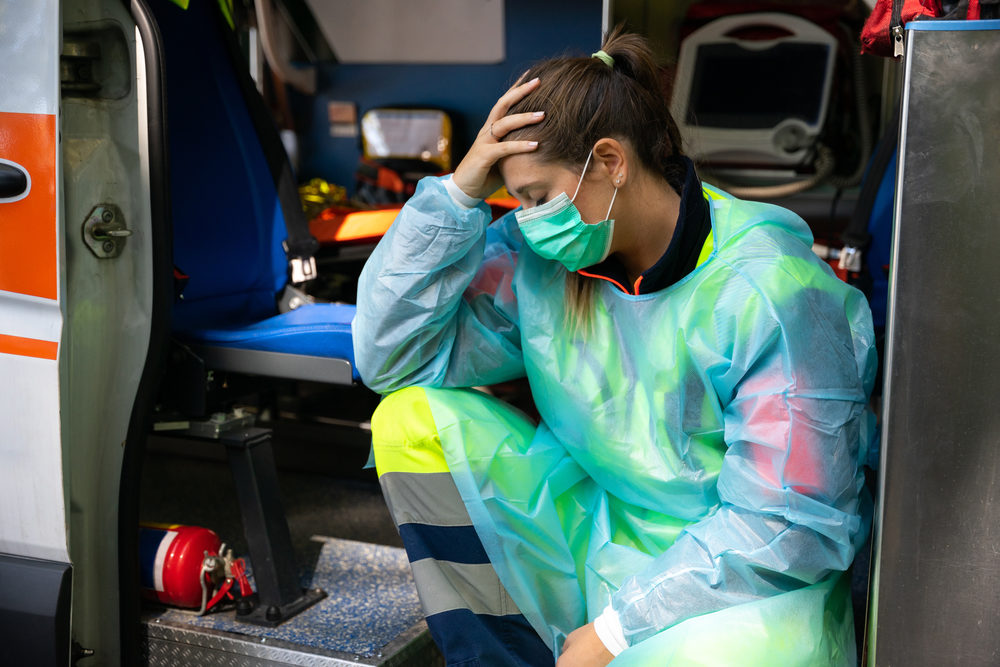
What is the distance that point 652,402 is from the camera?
1.53 metres

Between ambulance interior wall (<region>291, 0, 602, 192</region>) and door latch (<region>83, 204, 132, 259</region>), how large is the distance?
199 centimetres

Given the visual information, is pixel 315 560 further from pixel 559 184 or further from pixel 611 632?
pixel 559 184

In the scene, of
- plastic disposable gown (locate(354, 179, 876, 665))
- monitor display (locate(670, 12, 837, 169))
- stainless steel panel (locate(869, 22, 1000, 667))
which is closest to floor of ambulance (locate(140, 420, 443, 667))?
plastic disposable gown (locate(354, 179, 876, 665))

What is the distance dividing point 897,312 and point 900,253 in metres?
0.07

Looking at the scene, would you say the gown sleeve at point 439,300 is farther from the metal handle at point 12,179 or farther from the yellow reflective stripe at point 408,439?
the metal handle at point 12,179

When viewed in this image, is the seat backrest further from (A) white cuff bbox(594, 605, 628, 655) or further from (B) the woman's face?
(A) white cuff bbox(594, 605, 628, 655)

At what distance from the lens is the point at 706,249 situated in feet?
4.92

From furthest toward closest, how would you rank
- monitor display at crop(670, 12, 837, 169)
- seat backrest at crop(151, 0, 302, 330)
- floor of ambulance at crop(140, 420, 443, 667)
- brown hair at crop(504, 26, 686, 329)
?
monitor display at crop(670, 12, 837, 169) → seat backrest at crop(151, 0, 302, 330) → floor of ambulance at crop(140, 420, 443, 667) → brown hair at crop(504, 26, 686, 329)

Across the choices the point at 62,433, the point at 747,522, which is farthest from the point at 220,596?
the point at 747,522

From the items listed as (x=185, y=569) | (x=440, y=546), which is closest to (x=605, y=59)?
(x=440, y=546)

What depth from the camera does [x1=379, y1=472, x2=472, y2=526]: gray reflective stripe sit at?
1605 millimetres

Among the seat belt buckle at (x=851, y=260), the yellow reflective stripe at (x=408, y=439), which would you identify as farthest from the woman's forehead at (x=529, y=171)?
the seat belt buckle at (x=851, y=260)

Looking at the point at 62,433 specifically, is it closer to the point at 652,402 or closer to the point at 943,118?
the point at 652,402

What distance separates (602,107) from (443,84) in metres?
2.58
